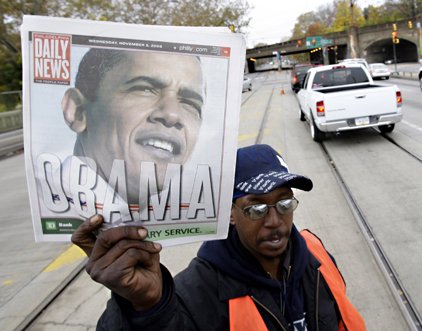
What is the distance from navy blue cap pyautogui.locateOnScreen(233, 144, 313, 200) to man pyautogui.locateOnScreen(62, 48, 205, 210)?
63 cm

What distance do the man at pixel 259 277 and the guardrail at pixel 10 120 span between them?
80.7 feet

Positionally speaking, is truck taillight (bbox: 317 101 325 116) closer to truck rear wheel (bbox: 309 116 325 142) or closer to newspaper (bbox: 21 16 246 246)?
truck rear wheel (bbox: 309 116 325 142)

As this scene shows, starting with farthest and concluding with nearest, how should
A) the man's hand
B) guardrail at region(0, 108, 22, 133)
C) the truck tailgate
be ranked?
guardrail at region(0, 108, 22, 133) < the truck tailgate < the man's hand

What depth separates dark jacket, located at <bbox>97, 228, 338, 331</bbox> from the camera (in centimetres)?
159

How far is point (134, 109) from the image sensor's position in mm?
1160

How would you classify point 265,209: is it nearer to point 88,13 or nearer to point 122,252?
point 122,252

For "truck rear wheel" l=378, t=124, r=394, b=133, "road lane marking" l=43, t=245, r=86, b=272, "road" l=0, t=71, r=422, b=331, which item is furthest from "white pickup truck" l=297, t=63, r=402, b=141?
"road lane marking" l=43, t=245, r=86, b=272

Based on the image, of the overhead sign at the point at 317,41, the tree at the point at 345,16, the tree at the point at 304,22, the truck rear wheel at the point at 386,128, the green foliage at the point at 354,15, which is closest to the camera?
the truck rear wheel at the point at 386,128

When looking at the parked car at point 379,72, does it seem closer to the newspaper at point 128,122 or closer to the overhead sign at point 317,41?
the newspaper at point 128,122

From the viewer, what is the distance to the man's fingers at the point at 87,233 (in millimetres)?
1190

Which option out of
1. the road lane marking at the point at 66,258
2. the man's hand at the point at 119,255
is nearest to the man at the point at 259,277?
the man's hand at the point at 119,255

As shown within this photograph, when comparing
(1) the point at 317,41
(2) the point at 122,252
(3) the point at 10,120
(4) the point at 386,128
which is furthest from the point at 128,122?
(1) the point at 317,41

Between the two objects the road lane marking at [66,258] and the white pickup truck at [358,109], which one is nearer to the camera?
the road lane marking at [66,258]

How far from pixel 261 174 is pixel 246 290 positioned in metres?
0.50
